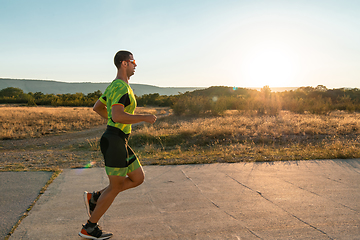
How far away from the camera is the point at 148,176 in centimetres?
520

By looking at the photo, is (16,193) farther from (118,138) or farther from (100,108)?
(118,138)

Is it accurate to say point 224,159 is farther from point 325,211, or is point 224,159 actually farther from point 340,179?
point 325,211

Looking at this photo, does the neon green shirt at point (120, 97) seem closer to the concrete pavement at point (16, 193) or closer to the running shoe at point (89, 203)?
the running shoe at point (89, 203)

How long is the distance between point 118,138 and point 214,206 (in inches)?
74.8

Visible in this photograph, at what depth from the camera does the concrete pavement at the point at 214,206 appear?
293 cm

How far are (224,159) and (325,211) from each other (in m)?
3.35

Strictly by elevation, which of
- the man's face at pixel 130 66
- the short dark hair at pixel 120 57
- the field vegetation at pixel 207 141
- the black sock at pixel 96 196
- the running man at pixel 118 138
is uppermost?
the short dark hair at pixel 120 57

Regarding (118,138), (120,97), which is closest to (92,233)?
(118,138)

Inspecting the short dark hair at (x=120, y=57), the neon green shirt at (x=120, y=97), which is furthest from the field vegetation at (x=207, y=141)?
the short dark hair at (x=120, y=57)

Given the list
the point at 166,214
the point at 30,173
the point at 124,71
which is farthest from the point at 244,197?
the point at 30,173

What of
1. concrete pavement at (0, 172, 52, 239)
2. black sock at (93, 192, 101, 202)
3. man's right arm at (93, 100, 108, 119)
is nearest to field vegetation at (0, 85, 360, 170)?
concrete pavement at (0, 172, 52, 239)

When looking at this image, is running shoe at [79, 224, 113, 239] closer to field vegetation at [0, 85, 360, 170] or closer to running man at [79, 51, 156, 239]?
running man at [79, 51, 156, 239]

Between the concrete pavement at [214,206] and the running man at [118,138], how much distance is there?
46 centimetres

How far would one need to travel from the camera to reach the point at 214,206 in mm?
3676
